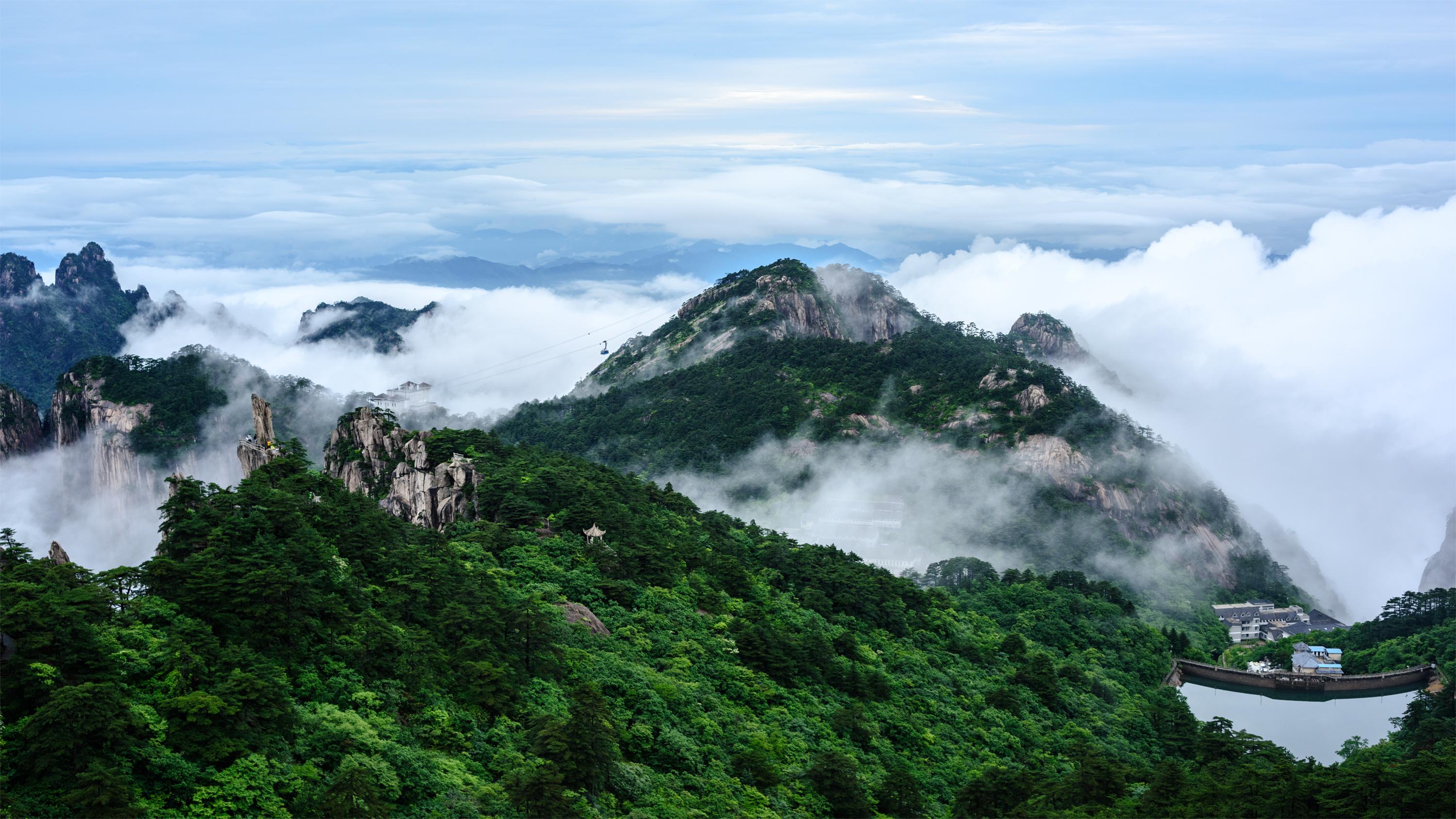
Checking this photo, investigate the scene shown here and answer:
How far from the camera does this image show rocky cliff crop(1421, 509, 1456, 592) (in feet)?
468

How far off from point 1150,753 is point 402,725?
47.2 metres

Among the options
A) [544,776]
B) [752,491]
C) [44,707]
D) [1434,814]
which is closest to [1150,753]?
[1434,814]

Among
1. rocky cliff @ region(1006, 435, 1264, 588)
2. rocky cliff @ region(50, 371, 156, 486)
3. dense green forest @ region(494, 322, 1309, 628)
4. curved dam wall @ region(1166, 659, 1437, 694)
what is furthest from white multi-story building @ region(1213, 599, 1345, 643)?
rocky cliff @ region(50, 371, 156, 486)

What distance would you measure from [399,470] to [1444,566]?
143510mm

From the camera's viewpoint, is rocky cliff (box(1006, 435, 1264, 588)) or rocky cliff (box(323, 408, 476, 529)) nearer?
rocky cliff (box(323, 408, 476, 529))

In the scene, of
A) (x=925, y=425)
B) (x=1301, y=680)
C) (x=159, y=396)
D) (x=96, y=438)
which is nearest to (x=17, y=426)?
(x=96, y=438)

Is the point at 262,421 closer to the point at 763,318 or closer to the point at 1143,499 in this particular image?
the point at 1143,499

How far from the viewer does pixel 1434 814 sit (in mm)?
36125

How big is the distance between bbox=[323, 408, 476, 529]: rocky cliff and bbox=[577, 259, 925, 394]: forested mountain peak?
324ft

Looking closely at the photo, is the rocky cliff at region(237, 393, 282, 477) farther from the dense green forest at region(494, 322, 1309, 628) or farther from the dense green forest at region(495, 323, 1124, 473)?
the dense green forest at region(495, 323, 1124, 473)

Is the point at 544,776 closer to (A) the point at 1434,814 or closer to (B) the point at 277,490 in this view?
(B) the point at 277,490

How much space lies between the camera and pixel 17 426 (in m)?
130

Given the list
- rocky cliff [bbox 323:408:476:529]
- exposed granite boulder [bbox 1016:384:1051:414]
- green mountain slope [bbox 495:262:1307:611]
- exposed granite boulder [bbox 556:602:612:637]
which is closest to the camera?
exposed granite boulder [bbox 556:602:612:637]

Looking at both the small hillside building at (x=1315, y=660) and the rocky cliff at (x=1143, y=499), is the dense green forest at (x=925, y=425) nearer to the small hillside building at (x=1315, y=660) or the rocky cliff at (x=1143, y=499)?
the rocky cliff at (x=1143, y=499)
